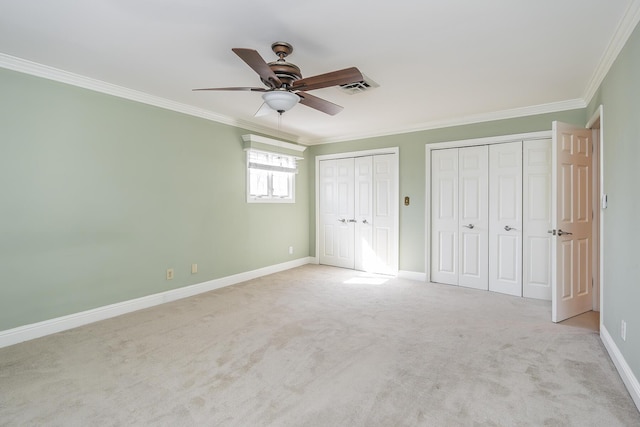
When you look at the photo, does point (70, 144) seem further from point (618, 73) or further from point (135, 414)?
point (618, 73)

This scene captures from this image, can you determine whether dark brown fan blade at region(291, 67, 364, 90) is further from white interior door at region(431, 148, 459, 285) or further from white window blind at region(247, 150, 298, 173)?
white interior door at region(431, 148, 459, 285)

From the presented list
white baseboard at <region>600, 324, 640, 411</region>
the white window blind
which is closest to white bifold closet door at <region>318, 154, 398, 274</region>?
the white window blind

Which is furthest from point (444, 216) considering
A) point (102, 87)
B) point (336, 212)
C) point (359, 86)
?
point (102, 87)

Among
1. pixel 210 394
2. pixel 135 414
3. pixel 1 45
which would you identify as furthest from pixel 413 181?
pixel 1 45

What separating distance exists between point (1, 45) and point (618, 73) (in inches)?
191

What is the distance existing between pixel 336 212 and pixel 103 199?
3.74 meters

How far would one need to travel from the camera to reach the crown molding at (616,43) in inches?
80.4

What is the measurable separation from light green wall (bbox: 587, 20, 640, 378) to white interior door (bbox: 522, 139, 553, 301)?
4.37ft

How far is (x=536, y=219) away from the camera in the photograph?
13.7ft

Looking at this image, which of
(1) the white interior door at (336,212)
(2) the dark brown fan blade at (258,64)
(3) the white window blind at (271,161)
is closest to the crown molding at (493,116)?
(1) the white interior door at (336,212)

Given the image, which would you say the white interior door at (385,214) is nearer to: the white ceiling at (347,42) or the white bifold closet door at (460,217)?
the white bifold closet door at (460,217)

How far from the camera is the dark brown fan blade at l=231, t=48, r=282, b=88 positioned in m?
1.90

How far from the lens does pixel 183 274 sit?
13.6ft

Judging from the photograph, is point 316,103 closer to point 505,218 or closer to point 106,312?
point 106,312
